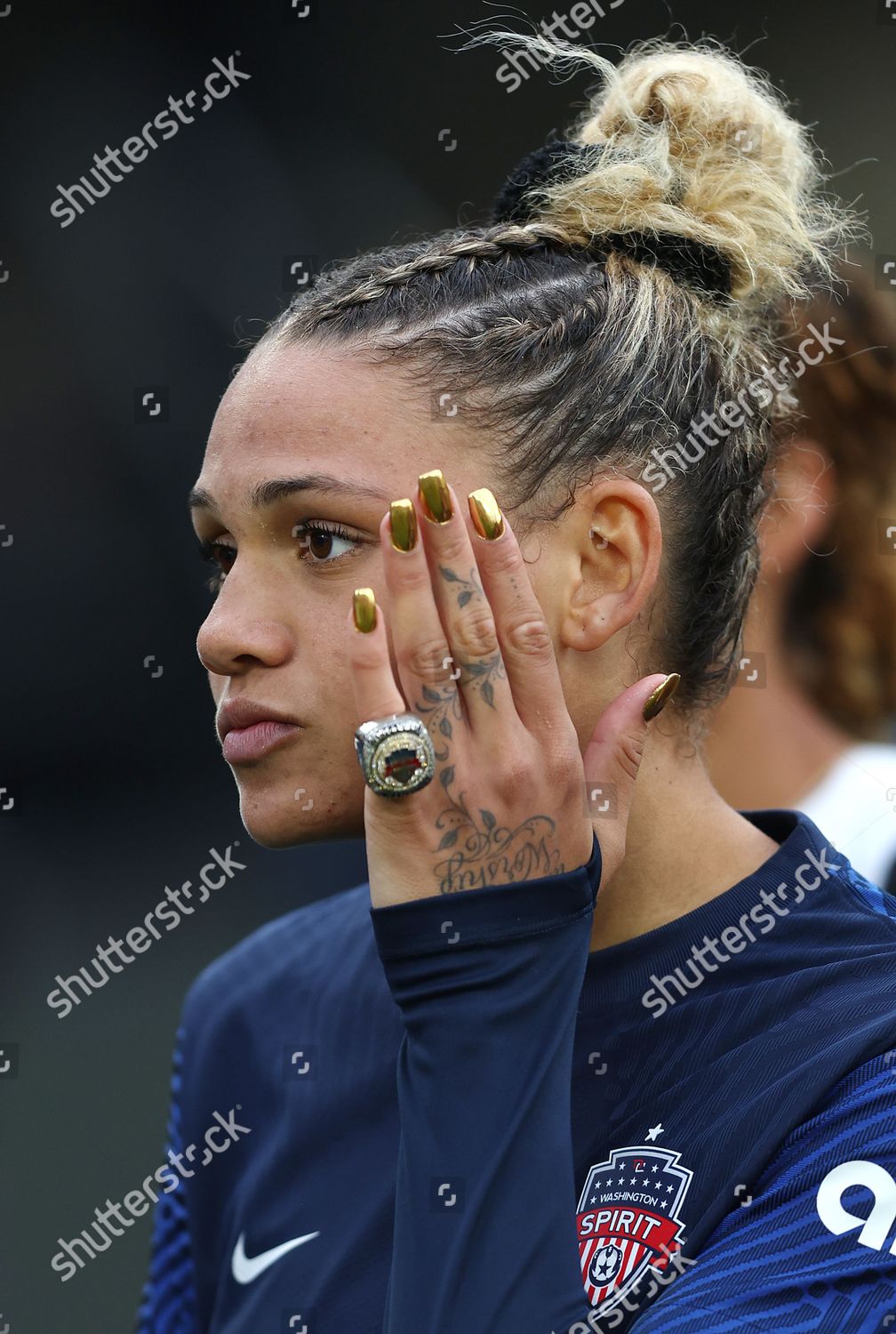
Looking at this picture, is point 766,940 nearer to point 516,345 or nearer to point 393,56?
point 516,345

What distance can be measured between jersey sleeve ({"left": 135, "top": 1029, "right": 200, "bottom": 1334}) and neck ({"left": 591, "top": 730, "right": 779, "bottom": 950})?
38.3 inches

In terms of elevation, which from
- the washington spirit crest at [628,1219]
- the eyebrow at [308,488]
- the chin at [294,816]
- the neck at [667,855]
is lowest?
the washington spirit crest at [628,1219]

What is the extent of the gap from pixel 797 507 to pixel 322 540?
4.07 feet

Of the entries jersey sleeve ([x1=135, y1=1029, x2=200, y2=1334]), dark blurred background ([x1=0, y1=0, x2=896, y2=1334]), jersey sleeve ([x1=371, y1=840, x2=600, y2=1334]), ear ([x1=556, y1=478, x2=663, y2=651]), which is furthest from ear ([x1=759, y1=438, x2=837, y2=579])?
dark blurred background ([x1=0, y1=0, x2=896, y2=1334])

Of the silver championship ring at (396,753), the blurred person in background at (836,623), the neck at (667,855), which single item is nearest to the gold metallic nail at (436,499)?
the silver championship ring at (396,753)

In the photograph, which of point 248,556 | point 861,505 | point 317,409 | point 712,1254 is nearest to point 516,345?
point 317,409

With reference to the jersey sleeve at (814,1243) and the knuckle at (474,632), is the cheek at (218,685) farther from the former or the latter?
the jersey sleeve at (814,1243)

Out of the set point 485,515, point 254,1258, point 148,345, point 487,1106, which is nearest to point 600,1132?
point 487,1106

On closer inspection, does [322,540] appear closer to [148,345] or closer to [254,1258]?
[254,1258]

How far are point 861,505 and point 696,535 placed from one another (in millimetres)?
1216

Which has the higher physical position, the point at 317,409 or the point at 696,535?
the point at 317,409

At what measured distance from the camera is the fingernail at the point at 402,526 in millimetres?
1405

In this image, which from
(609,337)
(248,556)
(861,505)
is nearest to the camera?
(248,556)

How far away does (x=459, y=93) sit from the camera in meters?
4.49
